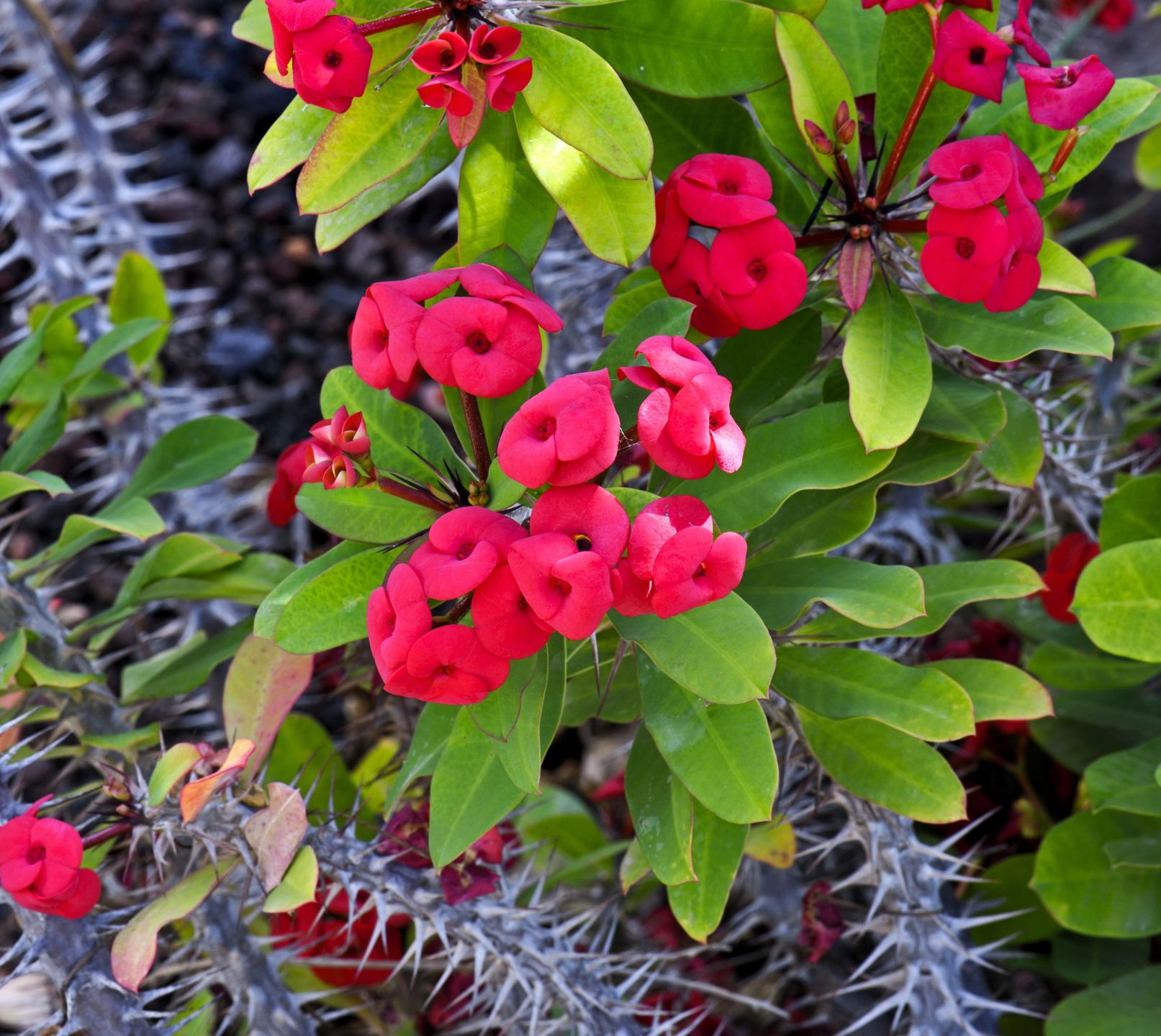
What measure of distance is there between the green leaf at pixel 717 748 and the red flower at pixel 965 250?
1.30ft

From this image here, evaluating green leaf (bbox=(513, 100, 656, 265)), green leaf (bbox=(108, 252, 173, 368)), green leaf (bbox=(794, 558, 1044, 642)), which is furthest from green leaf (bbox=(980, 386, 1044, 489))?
green leaf (bbox=(108, 252, 173, 368))

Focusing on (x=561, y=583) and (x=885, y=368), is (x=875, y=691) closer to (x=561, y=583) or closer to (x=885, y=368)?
(x=885, y=368)

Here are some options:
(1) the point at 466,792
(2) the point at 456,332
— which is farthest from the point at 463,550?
(1) the point at 466,792

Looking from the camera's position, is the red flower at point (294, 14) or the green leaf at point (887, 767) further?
the green leaf at point (887, 767)

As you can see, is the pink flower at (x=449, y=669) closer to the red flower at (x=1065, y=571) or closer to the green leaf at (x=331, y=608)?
the green leaf at (x=331, y=608)

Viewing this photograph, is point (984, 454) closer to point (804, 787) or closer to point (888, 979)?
point (804, 787)

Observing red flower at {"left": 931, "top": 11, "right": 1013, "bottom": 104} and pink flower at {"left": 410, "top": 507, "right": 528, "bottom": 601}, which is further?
red flower at {"left": 931, "top": 11, "right": 1013, "bottom": 104}

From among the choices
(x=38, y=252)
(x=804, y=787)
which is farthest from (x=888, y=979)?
(x=38, y=252)

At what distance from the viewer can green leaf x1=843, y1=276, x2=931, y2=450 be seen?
3.11 ft

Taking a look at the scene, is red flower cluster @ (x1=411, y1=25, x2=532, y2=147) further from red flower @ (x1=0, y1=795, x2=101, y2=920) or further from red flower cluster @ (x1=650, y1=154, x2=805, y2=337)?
red flower @ (x1=0, y1=795, x2=101, y2=920)

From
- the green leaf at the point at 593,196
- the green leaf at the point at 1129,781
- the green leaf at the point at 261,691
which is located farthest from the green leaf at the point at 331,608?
the green leaf at the point at 1129,781

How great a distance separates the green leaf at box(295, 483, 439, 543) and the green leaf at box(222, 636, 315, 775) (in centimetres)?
26

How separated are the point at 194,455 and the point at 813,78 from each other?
35.2 inches

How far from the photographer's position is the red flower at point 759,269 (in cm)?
94
